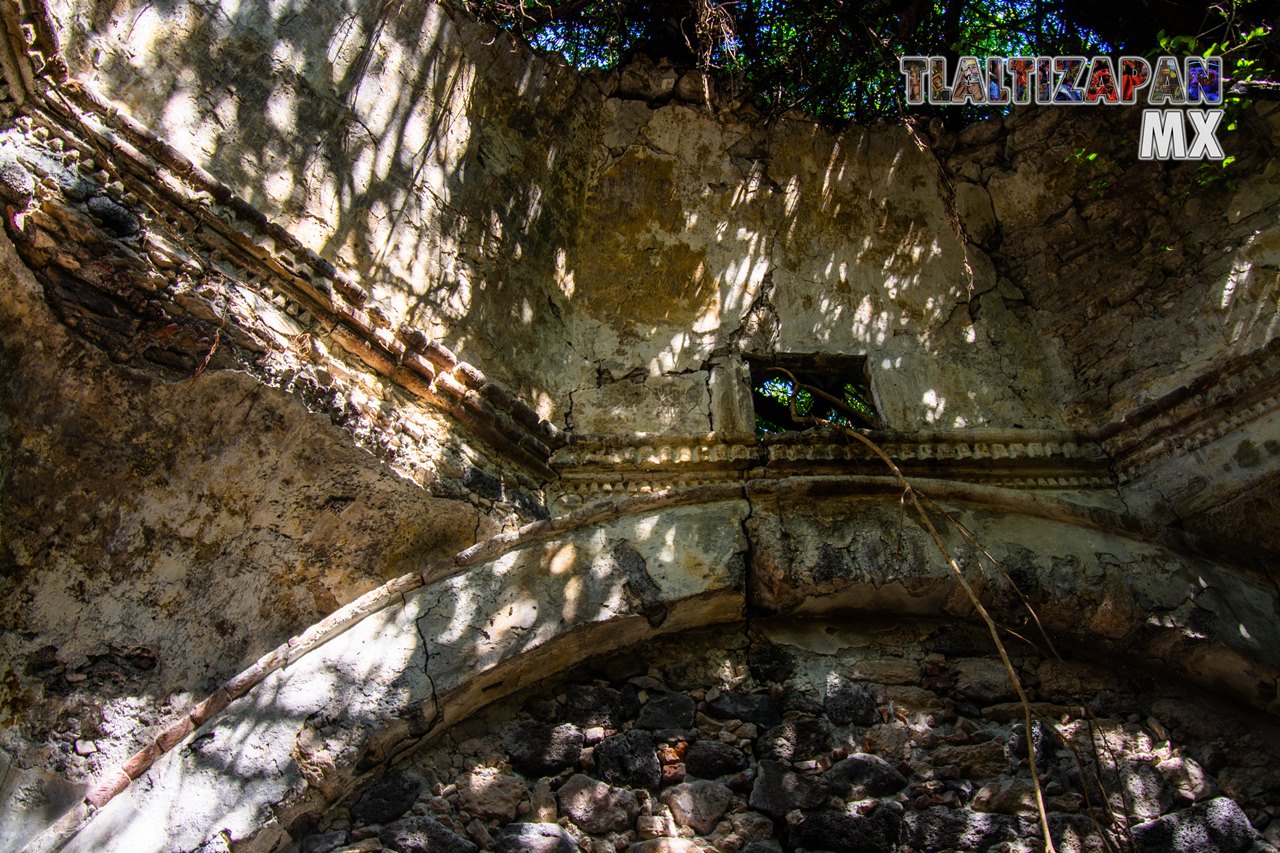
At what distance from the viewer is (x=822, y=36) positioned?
503cm

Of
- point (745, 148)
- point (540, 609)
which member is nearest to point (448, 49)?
point (745, 148)

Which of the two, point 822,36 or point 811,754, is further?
point 822,36

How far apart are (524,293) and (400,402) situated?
3.21ft

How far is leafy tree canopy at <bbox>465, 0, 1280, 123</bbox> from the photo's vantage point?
4801 mm

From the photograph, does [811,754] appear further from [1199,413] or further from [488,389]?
[1199,413]

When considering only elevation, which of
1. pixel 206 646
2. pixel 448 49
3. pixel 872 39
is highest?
pixel 872 39

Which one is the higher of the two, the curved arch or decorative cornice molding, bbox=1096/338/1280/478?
decorative cornice molding, bbox=1096/338/1280/478

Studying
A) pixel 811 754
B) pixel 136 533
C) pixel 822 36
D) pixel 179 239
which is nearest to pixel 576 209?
pixel 822 36

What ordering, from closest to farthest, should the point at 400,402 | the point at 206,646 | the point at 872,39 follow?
the point at 206,646, the point at 400,402, the point at 872,39

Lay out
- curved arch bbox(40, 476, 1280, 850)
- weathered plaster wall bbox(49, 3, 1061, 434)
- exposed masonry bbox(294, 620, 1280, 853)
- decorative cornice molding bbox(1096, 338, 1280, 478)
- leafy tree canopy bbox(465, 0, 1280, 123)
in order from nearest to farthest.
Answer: curved arch bbox(40, 476, 1280, 850) → exposed masonry bbox(294, 620, 1280, 853) → weathered plaster wall bbox(49, 3, 1061, 434) → decorative cornice molding bbox(1096, 338, 1280, 478) → leafy tree canopy bbox(465, 0, 1280, 123)

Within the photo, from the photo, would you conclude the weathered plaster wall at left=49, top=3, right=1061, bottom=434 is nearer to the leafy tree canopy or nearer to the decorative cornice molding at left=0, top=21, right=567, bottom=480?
the decorative cornice molding at left=0, top=21, right=567, bottom=480

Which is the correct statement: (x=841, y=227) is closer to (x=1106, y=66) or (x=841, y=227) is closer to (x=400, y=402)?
(x=1106, y=66)

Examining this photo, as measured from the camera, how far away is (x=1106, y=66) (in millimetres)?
4484

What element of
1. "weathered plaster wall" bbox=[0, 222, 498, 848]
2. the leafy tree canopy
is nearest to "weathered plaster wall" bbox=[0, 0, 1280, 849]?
"weathered plaster wall" bbox=[0, 222, 498, 848]
